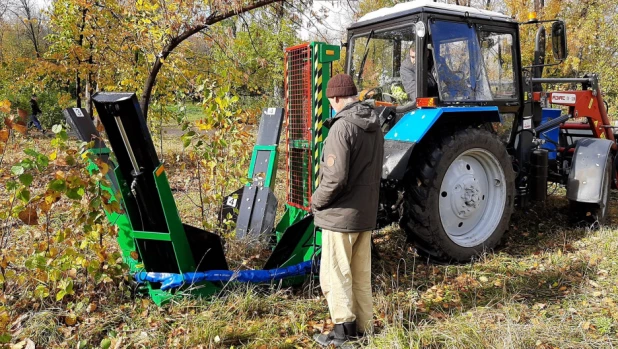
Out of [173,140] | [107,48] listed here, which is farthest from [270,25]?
[173,140]

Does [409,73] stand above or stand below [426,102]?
above

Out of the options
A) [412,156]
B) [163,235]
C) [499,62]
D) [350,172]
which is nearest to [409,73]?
[412,156]

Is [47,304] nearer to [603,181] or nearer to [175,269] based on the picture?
[175,269]

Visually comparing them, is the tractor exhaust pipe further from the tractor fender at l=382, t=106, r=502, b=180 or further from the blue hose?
the blue hose

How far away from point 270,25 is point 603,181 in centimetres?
533

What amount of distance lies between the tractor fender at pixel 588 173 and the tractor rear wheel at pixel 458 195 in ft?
3.44

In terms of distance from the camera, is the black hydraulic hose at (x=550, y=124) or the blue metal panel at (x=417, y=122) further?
the black hydraulic hose at (x=550, y=124)

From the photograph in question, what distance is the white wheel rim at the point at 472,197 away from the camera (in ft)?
14.9

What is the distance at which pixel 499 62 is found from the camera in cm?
500

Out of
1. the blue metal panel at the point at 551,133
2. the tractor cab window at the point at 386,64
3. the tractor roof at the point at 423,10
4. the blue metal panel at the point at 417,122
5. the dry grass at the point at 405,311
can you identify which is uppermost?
the tractor roof at the point at 423,10

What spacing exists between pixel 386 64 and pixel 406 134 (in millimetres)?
1154

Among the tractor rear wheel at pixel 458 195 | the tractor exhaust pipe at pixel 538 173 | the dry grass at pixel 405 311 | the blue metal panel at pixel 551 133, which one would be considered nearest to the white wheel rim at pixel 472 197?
the tractor rear wheel at pixel 458 195

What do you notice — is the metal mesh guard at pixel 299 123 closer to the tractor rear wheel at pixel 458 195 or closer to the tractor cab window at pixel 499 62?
the tractor rear wheel at pixel 458 195

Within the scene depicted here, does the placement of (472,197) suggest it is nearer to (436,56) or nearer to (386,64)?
(436,56)
